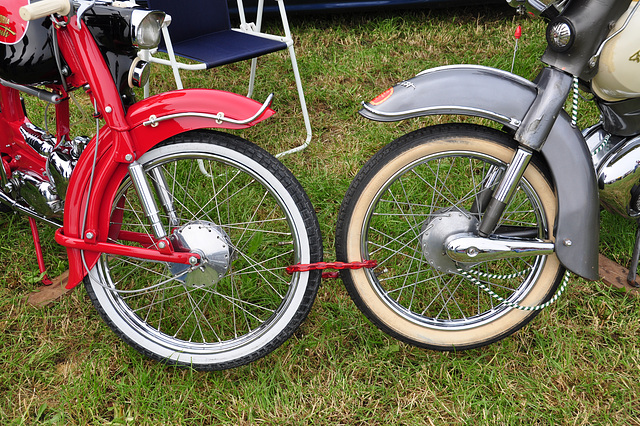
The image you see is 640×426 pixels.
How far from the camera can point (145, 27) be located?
5.02 feet

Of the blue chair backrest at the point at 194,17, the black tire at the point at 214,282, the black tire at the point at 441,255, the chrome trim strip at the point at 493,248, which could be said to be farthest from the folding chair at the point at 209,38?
the chrome trim strip at the point at 493,248

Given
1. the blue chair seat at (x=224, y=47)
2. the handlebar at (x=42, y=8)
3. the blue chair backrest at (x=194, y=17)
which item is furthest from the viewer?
the blue chair backrest at (x=194, y=17)

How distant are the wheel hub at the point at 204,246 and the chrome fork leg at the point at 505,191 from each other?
0.84 meters

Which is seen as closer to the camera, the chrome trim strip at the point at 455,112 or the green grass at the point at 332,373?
the chrome trim strip at the point at 455,112


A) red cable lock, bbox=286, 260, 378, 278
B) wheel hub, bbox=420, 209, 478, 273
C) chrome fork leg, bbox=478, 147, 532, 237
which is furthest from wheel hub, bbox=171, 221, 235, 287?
chrome fork leg, bbox=478, 147, 532, 237

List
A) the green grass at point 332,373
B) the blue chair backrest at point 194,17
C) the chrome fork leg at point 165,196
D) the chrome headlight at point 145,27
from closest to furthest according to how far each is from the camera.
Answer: the chrome headlight at point 145,27
the chrome fork leg at point 165,196
the green grass at point 332,373
the blue chair backrest at point 194,17

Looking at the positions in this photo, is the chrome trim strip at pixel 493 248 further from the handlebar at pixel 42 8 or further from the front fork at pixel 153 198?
the handlebar at pixel 42 8

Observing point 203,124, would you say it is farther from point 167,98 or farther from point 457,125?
point 457,125

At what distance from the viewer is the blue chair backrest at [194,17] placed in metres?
2.72

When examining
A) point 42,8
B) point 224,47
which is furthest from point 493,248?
point 224,47

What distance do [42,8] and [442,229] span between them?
53.0 inches

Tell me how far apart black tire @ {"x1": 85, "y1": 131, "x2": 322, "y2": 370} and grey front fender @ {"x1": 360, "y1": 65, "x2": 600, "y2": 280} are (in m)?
0.40

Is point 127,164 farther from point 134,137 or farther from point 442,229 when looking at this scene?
point 442,229

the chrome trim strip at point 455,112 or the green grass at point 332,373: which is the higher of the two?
the chrome trim strip at point 455,112
